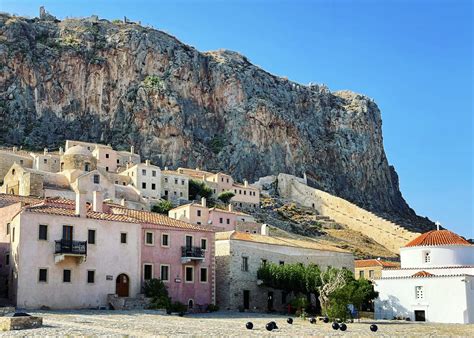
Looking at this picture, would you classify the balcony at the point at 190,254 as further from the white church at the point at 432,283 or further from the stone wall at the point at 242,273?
the white church at the point at 432,283

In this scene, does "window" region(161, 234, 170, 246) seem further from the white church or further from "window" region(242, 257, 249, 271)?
the white church

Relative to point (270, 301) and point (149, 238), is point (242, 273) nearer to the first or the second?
point (270, 301)

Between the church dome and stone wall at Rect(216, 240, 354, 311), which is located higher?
the church dome

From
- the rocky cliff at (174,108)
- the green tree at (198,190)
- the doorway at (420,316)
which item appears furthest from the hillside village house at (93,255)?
the rocky cliff at (174,108)

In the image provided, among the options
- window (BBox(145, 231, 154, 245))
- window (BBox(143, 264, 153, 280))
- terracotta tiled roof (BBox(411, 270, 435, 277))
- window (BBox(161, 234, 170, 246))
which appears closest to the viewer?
window (BBox(143, 264, 153, 280))

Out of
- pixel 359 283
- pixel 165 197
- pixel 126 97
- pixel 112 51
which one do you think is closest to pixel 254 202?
pixel 165 197

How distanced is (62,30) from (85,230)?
121 metres

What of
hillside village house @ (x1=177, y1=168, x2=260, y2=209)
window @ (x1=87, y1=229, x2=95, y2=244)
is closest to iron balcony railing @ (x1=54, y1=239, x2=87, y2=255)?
window @ (x1=87, y1=229, x2=95, y2=244)

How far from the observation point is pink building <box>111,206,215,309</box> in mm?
48344

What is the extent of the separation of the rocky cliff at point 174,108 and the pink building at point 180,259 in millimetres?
83970

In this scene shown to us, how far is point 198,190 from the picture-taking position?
109 m

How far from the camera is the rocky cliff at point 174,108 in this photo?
138875mm

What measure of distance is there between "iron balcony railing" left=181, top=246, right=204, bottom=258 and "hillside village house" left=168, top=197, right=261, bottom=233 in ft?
110

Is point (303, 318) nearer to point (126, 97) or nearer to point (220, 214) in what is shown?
point (220, 214)
